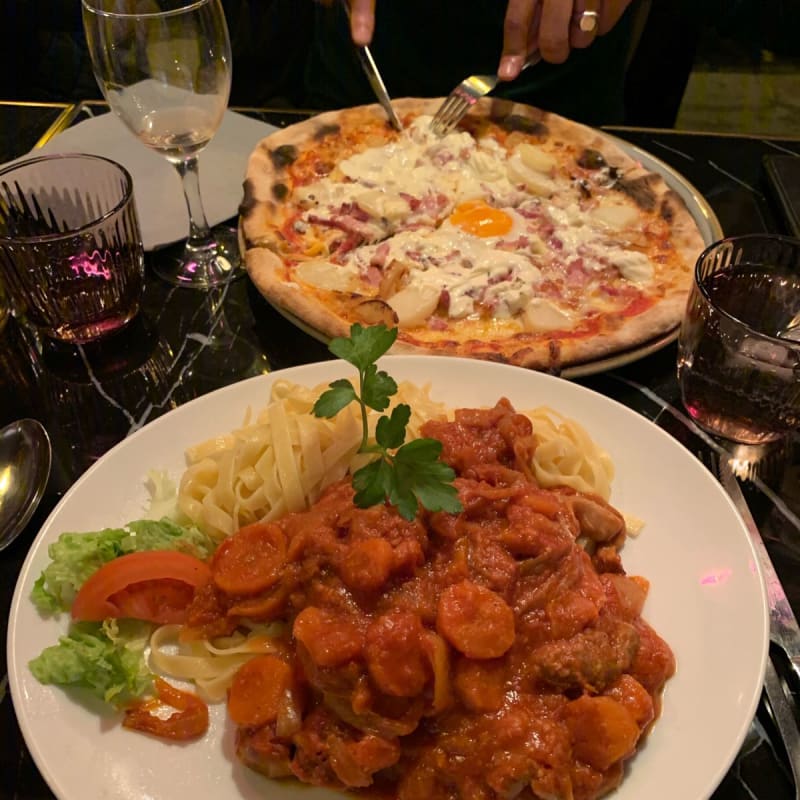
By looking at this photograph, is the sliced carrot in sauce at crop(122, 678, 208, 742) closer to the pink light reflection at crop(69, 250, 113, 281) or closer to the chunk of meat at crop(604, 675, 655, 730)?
the chunk of meat at crop(604, 675, 655, 730)

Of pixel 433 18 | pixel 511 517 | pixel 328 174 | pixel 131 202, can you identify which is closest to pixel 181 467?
pixel 511 517

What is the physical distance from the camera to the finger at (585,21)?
4121mm

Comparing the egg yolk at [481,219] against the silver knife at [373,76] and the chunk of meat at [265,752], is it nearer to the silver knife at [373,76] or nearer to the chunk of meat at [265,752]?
the silver knife at [373,76]

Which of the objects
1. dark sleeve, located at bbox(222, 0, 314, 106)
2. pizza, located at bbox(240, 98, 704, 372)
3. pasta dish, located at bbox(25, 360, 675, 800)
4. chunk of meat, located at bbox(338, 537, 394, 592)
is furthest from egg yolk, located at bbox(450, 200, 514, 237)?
dark sleeve, located at bbox(222, 0, 314, 106)

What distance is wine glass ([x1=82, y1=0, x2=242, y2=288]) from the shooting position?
316 centimetres

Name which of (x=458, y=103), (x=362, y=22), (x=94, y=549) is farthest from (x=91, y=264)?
(x=458, y=103)

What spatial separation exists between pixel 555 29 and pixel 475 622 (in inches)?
135

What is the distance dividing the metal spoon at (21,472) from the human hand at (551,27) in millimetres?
2970

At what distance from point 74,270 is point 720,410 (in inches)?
96.5

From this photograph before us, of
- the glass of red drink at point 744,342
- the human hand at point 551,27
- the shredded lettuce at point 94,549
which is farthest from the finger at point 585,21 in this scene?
the shredded lettuce at point 94,549

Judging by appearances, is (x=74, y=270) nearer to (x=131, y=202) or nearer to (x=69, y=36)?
(x=131, y=202)

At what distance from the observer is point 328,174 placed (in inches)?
171

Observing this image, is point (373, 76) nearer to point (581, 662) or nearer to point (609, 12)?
point (609, 12)

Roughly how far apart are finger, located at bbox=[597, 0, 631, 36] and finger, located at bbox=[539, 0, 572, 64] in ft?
0.59
